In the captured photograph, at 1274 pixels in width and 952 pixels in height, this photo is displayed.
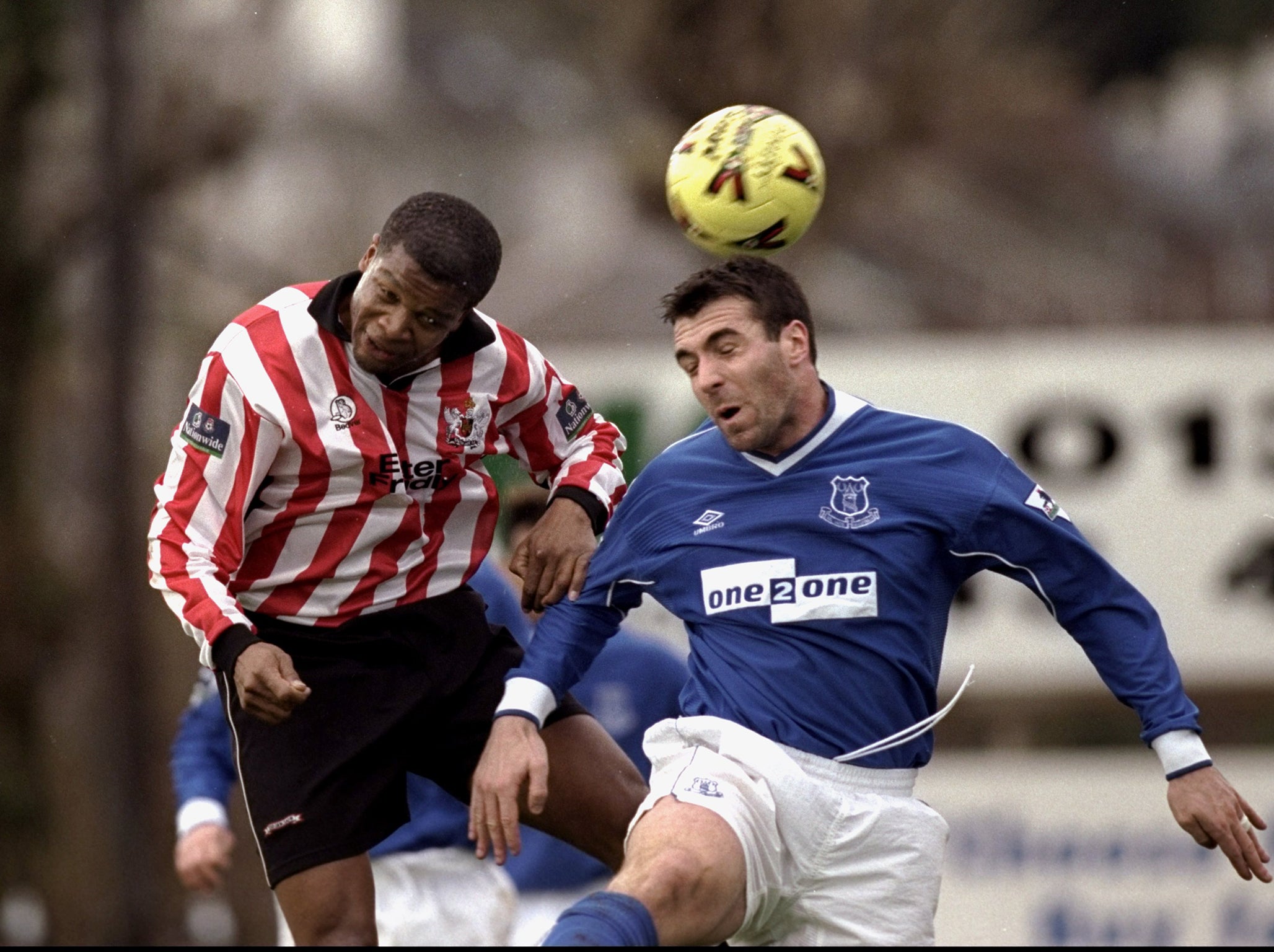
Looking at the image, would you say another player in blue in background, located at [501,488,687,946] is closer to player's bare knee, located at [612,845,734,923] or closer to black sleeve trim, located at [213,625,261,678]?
player's bare knee, located at [612,845,734,923]

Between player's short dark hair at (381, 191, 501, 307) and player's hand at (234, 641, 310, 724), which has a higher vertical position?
player's short dark hair at (381, 191, 501, 307)

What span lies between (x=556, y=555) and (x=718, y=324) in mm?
697

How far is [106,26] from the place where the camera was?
13070 millimetres

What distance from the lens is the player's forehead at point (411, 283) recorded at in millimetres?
4691

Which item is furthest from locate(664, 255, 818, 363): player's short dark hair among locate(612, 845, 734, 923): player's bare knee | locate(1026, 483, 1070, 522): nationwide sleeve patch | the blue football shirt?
locate(612, 845, 734, 923): player's bare knee

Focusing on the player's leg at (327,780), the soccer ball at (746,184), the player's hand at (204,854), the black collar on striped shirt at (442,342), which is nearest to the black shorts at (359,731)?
the player's leg at (327,780)

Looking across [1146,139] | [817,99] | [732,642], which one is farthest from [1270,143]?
[732,642]

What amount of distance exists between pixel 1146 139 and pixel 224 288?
6604mm

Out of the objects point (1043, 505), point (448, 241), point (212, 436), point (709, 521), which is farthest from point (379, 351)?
point (1043, 505)

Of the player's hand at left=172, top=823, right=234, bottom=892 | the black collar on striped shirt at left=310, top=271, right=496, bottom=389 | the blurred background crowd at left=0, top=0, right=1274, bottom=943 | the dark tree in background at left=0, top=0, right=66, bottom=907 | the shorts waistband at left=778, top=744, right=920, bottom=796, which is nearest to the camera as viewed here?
the black collar on striped shirt at left=310, top=271, right=496, bottom=389

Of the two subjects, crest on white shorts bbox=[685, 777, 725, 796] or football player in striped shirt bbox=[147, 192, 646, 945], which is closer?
football player in striped shirt bbox=[147, 192, 646, 945]

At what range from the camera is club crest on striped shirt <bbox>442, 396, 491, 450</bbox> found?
5031 mm

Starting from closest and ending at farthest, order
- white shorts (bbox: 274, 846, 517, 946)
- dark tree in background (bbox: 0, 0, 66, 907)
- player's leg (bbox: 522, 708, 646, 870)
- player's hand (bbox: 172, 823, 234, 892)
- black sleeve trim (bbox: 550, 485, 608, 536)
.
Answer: player's leg (bbox: 522, 708, 646, 870) < black sleeve trim (bbox: 550, 485, 608, 536) < player's hand (bbox: 172, 823, 234, 892) < white shorts (bbox: 274, 846, 517, 946) < dark tree in background (bbox: 0, 0, 66, 907)

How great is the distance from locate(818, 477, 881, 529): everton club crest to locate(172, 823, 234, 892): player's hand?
240 cm
